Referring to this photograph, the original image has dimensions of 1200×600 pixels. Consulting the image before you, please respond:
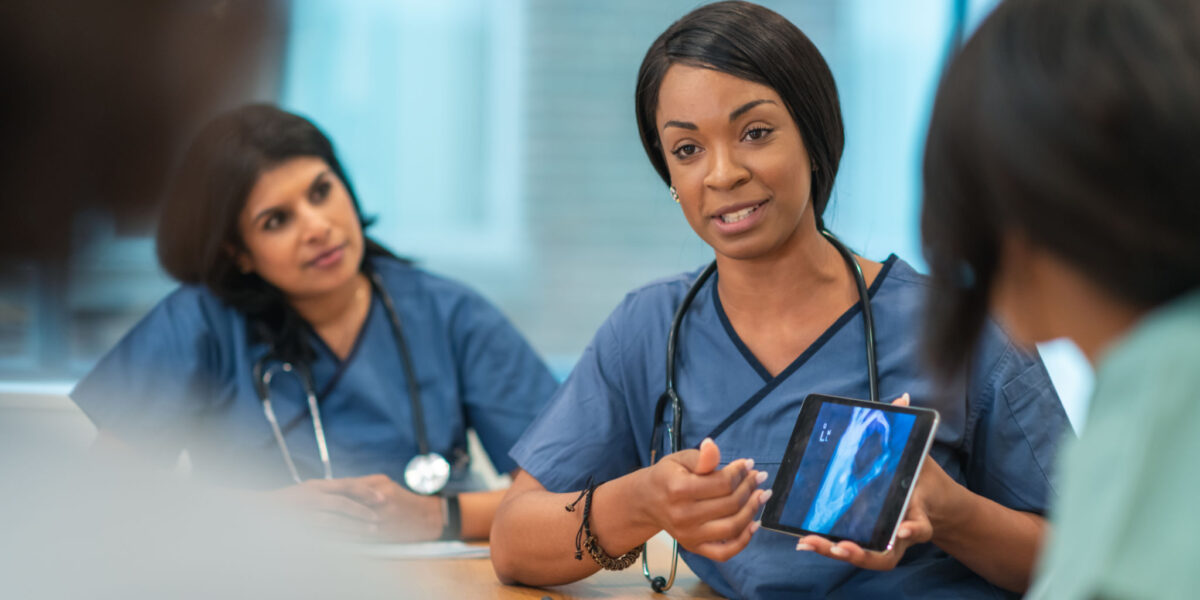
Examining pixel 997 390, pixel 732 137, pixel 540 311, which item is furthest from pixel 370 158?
pixel 997 390

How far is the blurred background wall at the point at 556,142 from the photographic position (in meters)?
2.70

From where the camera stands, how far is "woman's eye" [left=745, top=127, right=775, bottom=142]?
105cm

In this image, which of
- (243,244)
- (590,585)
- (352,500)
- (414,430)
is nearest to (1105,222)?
(590,585)

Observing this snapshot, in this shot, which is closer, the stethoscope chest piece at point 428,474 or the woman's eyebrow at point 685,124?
the woman's eyebrow at point 685,124

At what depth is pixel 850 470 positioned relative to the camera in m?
0.86

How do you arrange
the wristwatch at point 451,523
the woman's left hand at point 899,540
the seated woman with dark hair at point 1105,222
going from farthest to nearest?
the wristwatch at point 451,523 → the woman's left hand at point 899,540 → the seated woman with dark hair at point 1105,222

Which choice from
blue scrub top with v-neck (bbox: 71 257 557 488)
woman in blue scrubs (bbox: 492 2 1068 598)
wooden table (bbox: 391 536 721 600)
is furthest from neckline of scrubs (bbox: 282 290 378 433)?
woman in blue scrubs (bbox: 492 2 1068 598)

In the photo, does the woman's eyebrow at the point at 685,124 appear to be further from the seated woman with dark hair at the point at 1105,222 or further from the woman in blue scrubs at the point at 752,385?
the seated woman with dark hair at the point at 1105,222

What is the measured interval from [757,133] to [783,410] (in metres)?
0.29

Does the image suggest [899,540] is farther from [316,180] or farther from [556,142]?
[556,142]

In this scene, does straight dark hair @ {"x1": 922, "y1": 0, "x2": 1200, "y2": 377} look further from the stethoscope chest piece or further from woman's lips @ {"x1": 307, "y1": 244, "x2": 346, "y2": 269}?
woman's lips @ {"x1": 307, "y1": 244, "x2": 346, "y2": 269}

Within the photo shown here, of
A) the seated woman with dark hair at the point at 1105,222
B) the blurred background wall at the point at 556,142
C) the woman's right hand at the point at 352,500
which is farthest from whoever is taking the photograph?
the blurred background wall at the point at 556,142

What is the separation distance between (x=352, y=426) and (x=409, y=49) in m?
1.33

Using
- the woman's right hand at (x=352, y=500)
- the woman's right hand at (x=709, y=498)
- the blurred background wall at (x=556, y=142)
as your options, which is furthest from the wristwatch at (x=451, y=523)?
the blurred background wall at (x=556, y=142)
